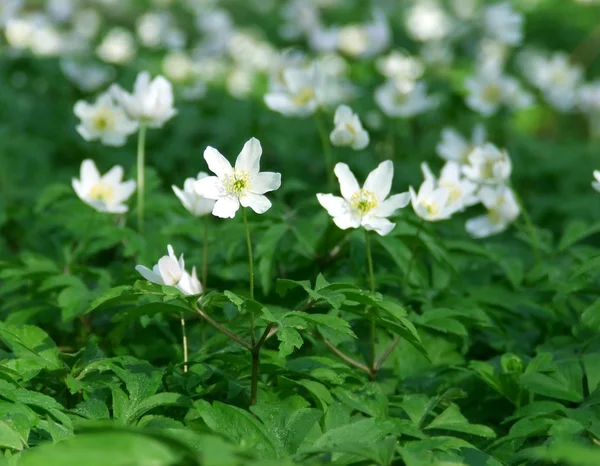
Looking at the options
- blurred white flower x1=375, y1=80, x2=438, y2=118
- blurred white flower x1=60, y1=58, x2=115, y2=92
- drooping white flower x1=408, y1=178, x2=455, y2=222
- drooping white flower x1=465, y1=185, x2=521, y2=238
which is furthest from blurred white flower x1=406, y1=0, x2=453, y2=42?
drooping white flower x1=408, y1=178, x2=455, y2=222

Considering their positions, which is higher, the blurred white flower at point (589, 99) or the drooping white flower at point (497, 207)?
the blurred white flower at point (589, 99)

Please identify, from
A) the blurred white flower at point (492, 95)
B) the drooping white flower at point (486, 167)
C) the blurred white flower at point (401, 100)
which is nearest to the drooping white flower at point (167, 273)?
the drooping white flower at point (486, 167)

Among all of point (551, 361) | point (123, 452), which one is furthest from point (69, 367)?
point (551, 361)

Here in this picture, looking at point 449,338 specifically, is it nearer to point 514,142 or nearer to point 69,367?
point 69,367

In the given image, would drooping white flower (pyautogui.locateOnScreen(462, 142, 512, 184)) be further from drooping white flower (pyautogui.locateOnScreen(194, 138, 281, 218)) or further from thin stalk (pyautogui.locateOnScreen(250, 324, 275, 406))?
thin stalk (pyautogui.locateOnScreen(250, 324, 275, 406))

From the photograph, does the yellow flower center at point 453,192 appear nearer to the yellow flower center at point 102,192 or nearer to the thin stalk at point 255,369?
the thin stalk at point 255,369

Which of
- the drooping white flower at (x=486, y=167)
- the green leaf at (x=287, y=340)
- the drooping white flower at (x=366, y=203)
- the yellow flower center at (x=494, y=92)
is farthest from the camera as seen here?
the yellow flower center at (x=494, y=92)

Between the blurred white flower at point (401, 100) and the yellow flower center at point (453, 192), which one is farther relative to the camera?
the blurred white flower at point (401, 100)

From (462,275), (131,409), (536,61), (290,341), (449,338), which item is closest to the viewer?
(290,341)

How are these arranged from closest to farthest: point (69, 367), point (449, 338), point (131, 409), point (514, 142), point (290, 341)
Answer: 1. point (290, 341)
2. point (131, 409)
3. point (69, 367)
4. point (449, 338)
5. point (514, 142)
